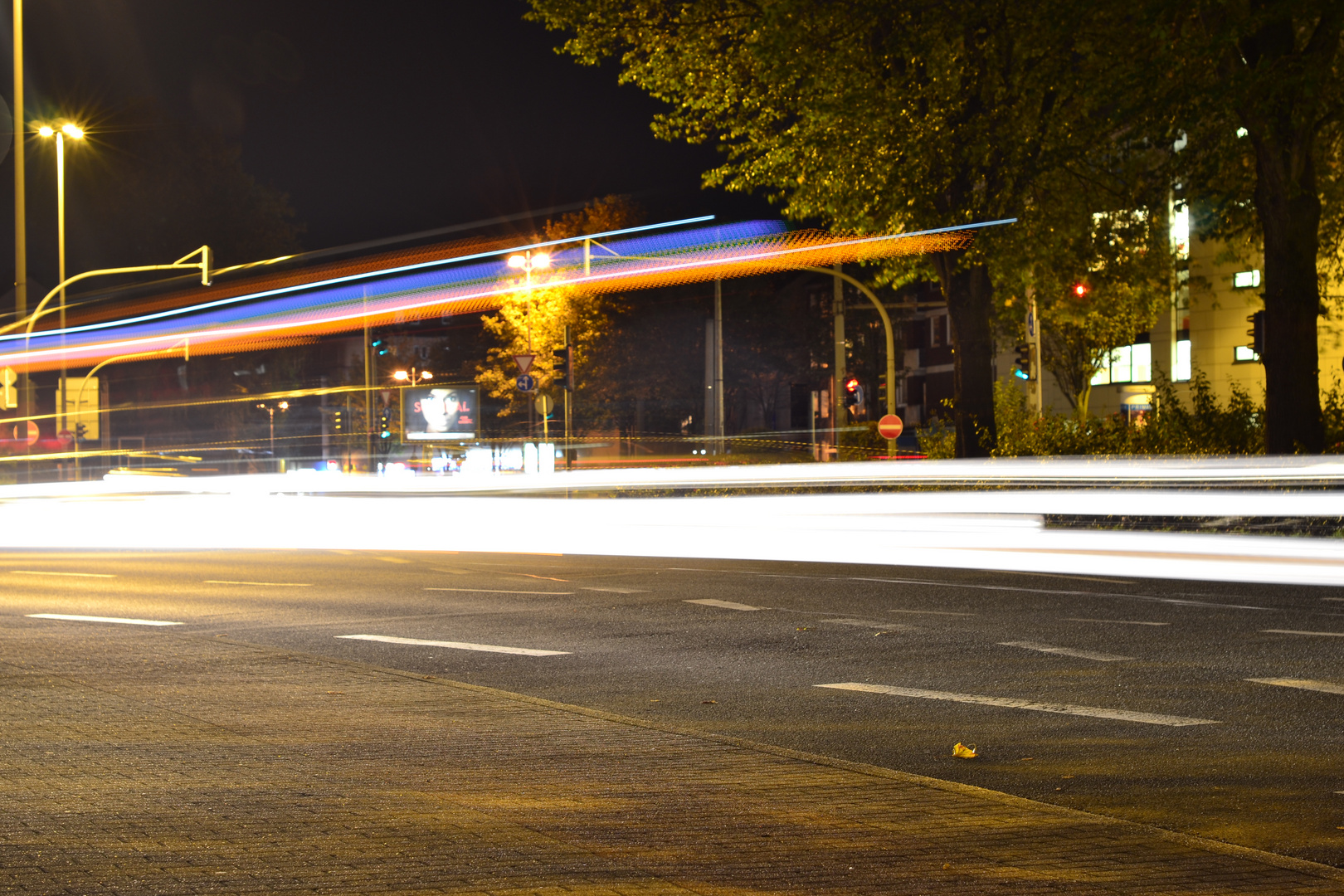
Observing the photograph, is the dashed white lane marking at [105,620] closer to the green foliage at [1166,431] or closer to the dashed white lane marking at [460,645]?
the dashed white lane marking at [460,645]

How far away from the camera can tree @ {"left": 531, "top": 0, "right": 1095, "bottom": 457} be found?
22641mm

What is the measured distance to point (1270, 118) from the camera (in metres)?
18.6

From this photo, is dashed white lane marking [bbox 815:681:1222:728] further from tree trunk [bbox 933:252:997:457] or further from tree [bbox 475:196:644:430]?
tree [bbox 475:196:644:430]

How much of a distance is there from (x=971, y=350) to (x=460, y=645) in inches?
690

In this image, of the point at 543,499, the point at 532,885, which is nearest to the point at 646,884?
the point at 532,885

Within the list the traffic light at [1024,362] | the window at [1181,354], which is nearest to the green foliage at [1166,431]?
the traffic light at [1024,362]

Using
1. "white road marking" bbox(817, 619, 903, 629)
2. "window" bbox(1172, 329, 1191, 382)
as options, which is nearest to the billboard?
"window" bbox(1172, 329, 1191, 382)

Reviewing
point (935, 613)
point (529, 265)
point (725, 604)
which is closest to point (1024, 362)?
point (529, 265)

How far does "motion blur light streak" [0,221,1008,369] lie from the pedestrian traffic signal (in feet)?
19.0

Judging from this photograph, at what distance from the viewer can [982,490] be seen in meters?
21.3

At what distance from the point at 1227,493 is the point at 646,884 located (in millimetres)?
14139

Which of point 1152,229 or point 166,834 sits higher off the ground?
point 1152,229

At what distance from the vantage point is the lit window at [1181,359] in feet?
168

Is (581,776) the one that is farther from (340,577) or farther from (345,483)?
(345,483)
